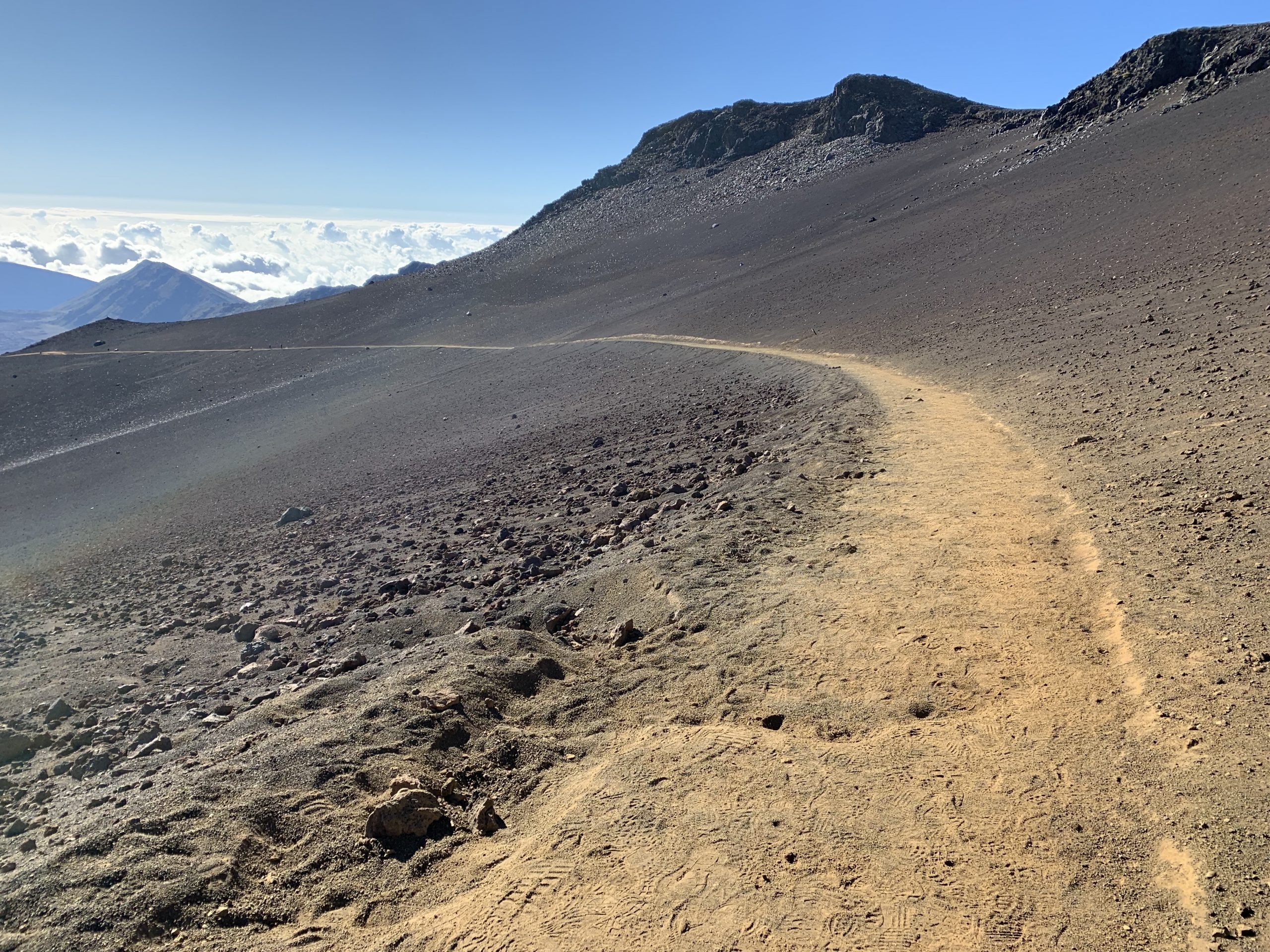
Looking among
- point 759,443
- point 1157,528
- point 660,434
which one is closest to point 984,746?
point 1157,528

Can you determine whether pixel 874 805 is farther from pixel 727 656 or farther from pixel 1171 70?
pixel 1171 70

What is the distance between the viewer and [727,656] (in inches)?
222

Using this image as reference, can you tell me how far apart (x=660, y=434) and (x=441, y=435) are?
23.1ft

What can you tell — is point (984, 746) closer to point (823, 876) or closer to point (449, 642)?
point (823, 876)

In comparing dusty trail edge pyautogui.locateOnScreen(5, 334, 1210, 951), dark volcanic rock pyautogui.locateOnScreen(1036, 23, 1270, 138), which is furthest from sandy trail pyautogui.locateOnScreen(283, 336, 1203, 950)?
dark volcanic rock pyautogui.locateOnScreen(1036, 23, 1270, 138)

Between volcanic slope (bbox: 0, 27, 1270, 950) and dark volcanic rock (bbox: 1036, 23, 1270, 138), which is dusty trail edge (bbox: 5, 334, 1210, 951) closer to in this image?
volcanic slope (bbox: 0, 27, 1270, 950)

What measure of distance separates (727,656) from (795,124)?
60733 millimetres

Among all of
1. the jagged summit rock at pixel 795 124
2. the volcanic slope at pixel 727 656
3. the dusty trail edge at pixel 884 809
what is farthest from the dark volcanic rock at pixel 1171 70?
the dusty trail edge at pixel 884 809

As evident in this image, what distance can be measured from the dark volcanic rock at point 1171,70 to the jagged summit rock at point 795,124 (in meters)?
5.90

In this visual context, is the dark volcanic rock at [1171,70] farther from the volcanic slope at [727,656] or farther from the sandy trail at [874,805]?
the sandy trail at [874,805]

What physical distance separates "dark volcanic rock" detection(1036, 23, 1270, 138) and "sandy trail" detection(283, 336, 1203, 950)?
36469 mm

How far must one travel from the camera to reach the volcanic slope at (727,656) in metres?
3.46

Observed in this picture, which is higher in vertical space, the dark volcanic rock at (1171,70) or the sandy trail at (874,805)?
the dark volcanic rock at (1171,70)

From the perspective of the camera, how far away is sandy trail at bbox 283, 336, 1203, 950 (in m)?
3.25
